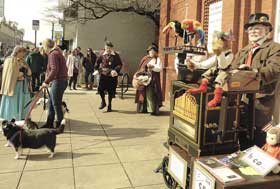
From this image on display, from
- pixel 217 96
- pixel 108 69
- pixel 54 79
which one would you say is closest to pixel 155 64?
pixel 108 69

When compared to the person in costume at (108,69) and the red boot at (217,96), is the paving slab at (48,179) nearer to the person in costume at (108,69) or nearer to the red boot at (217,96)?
the red boot at (217,96)

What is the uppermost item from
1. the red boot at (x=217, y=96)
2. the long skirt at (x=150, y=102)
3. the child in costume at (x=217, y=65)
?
the child in costume at (x=217, y=65)

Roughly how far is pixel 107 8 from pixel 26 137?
1310 cm

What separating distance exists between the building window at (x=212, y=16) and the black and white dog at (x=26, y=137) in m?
3.61

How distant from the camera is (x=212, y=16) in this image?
24.9 ft

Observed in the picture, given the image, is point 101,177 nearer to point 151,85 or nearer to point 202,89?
point 202,89

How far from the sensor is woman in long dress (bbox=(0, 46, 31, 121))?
6773 millimetres

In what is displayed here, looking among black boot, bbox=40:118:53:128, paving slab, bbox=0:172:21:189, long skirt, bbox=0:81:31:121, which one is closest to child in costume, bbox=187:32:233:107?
paving slab, bbox=0:172:21:189

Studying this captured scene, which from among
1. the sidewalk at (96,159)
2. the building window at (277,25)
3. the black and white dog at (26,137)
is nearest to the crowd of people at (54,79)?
the sidewalk at (96,159)

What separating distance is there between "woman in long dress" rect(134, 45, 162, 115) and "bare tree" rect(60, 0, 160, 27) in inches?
297

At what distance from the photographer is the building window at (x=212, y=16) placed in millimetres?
7234

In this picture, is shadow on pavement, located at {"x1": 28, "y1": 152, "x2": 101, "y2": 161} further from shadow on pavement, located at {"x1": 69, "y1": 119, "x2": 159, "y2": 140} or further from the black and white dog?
shadow on pavement, located at {"x1": 69, "y1": 119, "x2": 159, "y2": 140}

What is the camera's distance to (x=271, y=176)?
292 centimetres

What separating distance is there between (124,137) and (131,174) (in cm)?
204
